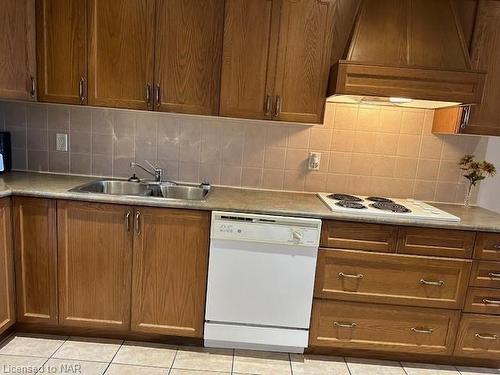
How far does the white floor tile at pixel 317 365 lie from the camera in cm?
194

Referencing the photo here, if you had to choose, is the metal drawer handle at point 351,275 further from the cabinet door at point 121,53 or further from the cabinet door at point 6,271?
the cabinet door at point 6,271

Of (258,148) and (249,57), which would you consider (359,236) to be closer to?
(258,148)

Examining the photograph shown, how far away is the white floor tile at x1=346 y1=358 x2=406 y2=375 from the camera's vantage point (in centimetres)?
198

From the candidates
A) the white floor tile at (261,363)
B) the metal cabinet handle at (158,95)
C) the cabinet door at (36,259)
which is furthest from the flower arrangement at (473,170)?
the cabinet door at (36,259)

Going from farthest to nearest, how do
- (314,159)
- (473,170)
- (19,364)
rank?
(314,159)
(473,170)
(19,364)

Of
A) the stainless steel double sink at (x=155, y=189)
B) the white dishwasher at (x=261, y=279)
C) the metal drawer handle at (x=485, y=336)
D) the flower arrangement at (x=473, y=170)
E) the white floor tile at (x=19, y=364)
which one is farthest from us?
the stainless steel double sink at (x=155, y=189)

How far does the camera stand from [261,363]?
1979mm

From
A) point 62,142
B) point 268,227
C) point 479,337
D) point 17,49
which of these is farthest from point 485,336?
point 17,49

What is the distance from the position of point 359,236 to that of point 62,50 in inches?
78.5

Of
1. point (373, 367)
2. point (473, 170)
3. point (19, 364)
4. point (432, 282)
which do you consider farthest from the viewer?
point (473, 170)

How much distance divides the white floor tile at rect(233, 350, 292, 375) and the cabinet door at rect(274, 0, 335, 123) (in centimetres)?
139

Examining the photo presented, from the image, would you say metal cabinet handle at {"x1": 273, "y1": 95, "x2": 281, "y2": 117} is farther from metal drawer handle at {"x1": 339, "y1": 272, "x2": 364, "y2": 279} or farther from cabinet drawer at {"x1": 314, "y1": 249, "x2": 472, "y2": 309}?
metal drawer handle at {"x1": 339, "y1": 272, "x2": 364, "y2": 279}

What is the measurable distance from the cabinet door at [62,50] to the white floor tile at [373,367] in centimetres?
221

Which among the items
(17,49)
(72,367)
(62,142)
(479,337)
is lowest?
(72,367)
